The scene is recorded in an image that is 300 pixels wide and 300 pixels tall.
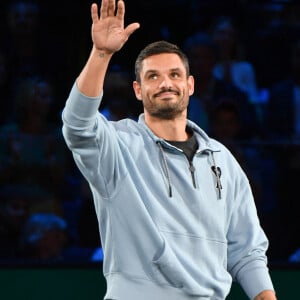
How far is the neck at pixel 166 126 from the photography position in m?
3.96

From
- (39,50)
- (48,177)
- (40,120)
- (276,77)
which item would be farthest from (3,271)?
(276,77)

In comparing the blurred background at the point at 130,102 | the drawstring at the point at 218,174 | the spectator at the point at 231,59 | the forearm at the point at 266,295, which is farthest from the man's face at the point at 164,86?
the spectator at the point at 231,59

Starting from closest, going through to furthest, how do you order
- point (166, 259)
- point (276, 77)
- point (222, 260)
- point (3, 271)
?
point (166, 259)
point (222, 260)
point (3, 271)
point (276, 77)

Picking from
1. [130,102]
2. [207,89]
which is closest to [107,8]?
[130,102]

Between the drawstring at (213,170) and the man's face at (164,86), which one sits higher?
the man's face at (164,86)

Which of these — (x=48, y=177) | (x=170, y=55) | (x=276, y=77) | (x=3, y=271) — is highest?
(x=170, y=55)

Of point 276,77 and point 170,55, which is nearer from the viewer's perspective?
point 170,55

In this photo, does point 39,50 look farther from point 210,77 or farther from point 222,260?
point 222,260

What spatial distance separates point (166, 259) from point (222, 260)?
33 cm

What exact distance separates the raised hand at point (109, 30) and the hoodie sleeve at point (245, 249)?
34.9 inches

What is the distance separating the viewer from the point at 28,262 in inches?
207

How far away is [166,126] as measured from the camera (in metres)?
3.96

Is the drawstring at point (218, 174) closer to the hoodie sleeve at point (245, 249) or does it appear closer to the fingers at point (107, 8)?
the hoodie sleeve at point (245, 249)

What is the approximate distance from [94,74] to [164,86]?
0.41 metres
